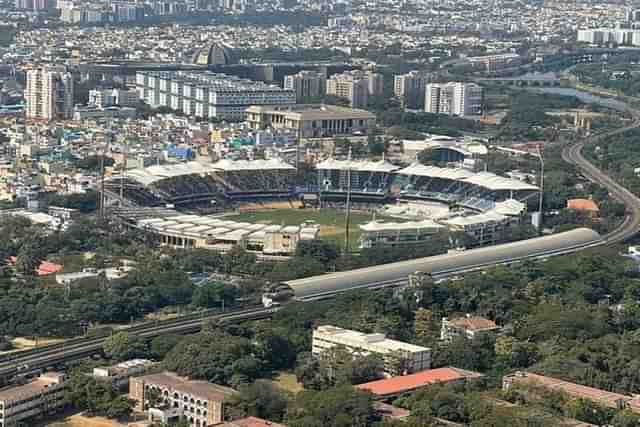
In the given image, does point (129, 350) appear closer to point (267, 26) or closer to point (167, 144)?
point (167, 144)

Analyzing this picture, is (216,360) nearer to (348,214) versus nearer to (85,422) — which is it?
(85,422)

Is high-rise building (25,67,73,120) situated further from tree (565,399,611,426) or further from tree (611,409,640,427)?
tree (611,409,640,427)

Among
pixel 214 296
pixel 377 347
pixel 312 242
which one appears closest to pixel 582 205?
pixel 312 242

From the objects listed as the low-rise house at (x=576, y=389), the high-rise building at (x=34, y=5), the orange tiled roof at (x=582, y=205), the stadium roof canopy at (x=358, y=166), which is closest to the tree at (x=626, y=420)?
the low-rise house at (x=576, y=389)

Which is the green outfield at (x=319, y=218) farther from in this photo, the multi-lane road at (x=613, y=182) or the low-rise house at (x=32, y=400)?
the low-rise house at (x=32, y=400)

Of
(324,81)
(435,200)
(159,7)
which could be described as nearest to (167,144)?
(435,200)

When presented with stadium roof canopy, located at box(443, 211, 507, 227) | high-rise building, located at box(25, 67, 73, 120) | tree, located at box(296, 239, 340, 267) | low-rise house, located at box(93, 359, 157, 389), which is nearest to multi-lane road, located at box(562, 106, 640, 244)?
stadium roof canopy, located at box(443, 211, 507, 227)
